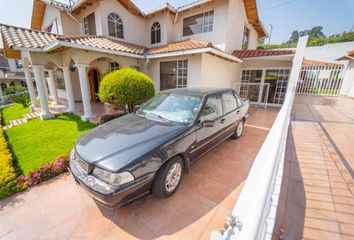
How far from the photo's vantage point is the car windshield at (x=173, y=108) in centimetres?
306

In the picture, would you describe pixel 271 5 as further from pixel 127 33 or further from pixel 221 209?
pixel 221 209

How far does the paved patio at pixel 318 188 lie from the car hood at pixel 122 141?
6.38 ft

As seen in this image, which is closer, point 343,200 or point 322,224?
point 322,224

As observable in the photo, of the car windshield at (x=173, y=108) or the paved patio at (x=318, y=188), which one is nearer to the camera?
the paved patio at (x=318, y=188)

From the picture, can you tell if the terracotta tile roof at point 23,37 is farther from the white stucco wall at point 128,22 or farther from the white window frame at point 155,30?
the white window frame at point 155,30

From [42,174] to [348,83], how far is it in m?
21.5

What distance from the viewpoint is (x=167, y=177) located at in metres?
2.44

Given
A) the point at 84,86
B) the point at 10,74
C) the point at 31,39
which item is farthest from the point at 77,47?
the point at 10,74

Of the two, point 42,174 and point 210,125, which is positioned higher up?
point 210,125

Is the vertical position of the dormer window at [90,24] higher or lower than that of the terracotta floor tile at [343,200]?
higher

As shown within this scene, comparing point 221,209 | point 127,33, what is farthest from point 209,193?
point 127,33

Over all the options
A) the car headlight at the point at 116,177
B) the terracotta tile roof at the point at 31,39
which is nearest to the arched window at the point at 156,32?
the terracotta tile roof at the point at 31,39

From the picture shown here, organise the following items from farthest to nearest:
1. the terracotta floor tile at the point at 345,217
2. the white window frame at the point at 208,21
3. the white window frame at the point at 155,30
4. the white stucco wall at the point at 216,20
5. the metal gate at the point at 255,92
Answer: the white window frame at the point at 155,30 < the metal gate at the point at 255,92 < the white window frame at the point at 208,21 < the white stucco wall at the point at 216,20 < the terracotta floor tile at the point at 345,217

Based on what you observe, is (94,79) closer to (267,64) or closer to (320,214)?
(267,64)
